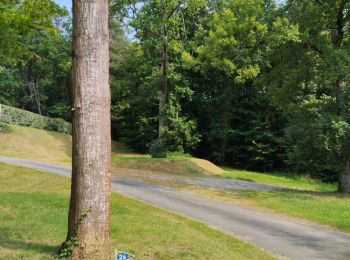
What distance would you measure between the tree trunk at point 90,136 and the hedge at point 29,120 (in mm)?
38421

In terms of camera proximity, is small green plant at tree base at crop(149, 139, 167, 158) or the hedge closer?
small green plant at tree base at crop(149, 139, 167, 158)

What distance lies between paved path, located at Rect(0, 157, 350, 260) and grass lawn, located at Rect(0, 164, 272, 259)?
722 millimetres

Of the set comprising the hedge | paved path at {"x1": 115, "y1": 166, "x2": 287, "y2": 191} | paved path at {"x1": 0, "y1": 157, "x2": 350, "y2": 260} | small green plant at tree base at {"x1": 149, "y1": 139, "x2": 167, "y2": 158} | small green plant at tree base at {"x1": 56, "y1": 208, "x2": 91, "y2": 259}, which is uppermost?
the hedge

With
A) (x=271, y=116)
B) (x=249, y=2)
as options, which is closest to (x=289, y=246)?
(x=249, y=2)

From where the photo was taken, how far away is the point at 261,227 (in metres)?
11.2

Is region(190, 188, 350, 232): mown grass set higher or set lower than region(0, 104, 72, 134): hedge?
lower

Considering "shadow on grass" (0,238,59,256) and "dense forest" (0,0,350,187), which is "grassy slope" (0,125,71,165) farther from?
"shadow on grass" (0,238,59,256)

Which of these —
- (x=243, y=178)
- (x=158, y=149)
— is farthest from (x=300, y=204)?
(x=158, y=149)

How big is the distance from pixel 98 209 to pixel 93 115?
129 cm

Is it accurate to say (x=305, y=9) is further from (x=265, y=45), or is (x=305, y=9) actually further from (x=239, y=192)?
(x=239, y=192)

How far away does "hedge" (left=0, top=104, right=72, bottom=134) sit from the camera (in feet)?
140

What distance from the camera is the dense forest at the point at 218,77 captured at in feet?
64.4

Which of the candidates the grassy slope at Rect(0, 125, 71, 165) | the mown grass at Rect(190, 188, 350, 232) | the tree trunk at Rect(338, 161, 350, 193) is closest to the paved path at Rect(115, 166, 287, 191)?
the mown grass at Rect(190, 188, 350, 232)

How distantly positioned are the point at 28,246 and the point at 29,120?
39236 millimetres
